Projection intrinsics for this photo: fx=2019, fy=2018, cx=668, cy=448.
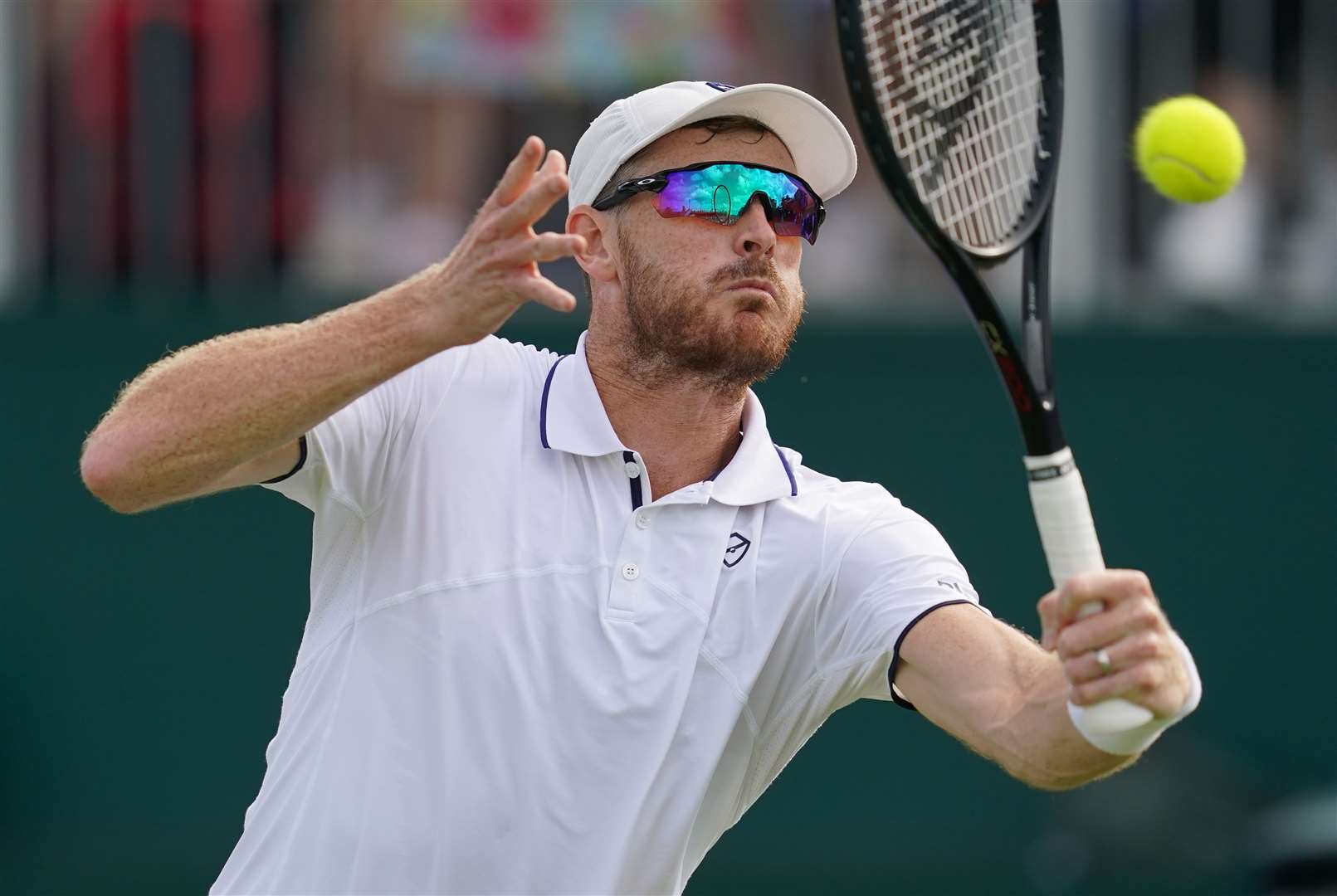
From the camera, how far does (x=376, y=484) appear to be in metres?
3.79

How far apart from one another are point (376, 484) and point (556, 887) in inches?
32.2

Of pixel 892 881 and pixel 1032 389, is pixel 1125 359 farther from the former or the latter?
pixel 1032 389

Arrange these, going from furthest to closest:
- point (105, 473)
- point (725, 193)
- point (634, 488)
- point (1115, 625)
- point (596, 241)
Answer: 1. point (596, 241)
2. point (725, 193)
3. point (634, 488)
4. point (105, 473)
5. point (1115, 625)

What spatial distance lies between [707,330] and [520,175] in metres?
0.72

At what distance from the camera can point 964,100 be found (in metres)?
3.96

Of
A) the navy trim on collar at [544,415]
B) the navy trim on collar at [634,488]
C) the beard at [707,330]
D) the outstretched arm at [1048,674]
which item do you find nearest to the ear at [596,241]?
the beard at [707,330]

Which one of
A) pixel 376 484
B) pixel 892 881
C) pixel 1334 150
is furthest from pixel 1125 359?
pixel 376 484

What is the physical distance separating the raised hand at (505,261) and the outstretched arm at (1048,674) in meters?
0.94

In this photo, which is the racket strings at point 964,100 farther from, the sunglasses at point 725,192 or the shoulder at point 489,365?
the shoulder at point 489,365

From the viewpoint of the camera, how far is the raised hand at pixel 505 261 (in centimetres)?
334

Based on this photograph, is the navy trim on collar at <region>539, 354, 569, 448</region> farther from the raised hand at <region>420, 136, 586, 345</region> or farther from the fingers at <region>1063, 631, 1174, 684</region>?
the fingers at <region>1063, 631, 1174, 684</region>

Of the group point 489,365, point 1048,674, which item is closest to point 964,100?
point 489,365

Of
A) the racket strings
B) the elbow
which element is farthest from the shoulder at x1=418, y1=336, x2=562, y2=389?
the racket strings

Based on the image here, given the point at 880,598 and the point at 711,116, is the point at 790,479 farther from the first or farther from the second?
the point at 711,116
